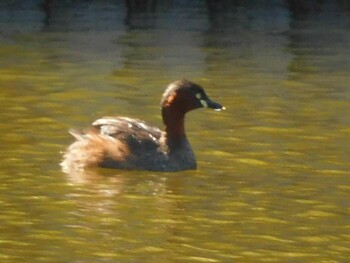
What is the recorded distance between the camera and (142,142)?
14.1 meters

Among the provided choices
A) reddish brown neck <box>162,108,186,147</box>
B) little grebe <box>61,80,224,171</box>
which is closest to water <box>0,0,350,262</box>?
little grebe <box>61,80,224,171</box>

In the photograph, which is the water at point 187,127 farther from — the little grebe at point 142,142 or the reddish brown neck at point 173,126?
the reddish brown neck at point 173,126

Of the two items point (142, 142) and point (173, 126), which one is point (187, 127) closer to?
point (173, 126)

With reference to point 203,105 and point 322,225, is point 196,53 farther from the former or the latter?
point 322,225

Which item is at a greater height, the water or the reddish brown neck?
the reddish brown neck

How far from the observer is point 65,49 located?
2047 cm

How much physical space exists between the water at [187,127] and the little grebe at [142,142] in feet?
0.47

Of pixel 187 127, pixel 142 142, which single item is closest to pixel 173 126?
pixel 142 142

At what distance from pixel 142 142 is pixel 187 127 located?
1.60 metres

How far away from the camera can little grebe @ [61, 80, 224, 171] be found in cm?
1390

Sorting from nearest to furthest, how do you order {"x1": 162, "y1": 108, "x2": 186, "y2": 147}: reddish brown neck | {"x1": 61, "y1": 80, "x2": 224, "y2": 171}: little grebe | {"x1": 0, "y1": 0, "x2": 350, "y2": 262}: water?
{"x1": 0, "y1": 0, "x2": 350, "y2": 262}: water < {"x1": 61, "y1": 80, "x2": 224, "y2": 171}: little grebe < {"x1": 162, "y1": 108, "x2": 186, "y2": 147}: reddish brown neck

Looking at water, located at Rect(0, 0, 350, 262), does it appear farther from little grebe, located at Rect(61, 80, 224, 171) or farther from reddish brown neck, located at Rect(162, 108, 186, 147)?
reddish brown neck, located at Rect(162, 108, 186, 147)

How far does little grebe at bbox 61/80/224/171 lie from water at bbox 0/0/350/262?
143 mm

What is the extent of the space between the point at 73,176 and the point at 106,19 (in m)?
9.98
